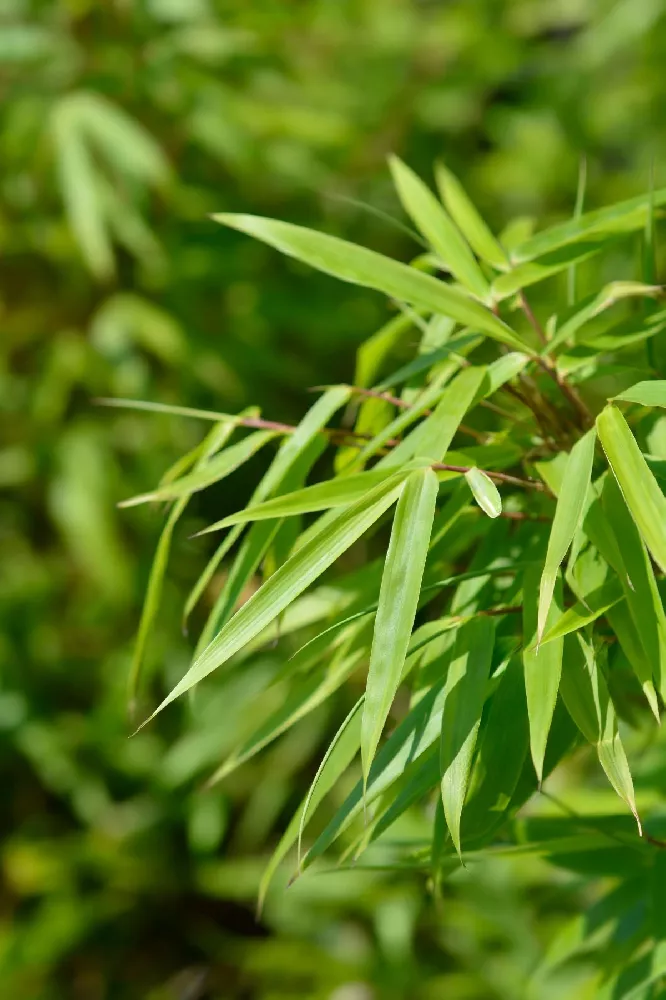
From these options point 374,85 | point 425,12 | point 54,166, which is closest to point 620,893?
point 54,166

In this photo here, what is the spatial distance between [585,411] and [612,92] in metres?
1.32

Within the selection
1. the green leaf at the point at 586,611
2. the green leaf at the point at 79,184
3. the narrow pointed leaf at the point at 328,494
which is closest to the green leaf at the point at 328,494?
the narrow pointed leaf at the point at 328,494

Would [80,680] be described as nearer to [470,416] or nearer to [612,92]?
[470,416]

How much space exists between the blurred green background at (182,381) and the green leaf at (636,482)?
100cm

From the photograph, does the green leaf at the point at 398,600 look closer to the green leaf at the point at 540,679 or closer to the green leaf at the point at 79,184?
the green leaf at the point at 540,679

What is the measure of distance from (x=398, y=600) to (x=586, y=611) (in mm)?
89

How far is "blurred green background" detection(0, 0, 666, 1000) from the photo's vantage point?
4.93ft

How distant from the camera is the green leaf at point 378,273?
563 millimetres

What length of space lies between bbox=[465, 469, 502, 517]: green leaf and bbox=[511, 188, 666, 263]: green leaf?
6.4 inches

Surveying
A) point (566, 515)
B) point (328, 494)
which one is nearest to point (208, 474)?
point (328, 494)

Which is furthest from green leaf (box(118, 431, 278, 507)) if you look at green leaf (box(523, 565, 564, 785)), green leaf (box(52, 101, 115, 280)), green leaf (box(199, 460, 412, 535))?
green leaf (box(52, 101, 115, 280))

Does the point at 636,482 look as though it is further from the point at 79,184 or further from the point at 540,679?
the point at 79,184

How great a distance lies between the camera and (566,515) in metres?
0.50

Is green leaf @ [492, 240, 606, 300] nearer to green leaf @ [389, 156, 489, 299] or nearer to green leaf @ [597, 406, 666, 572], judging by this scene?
green leaf @ [389, 156, 489, 299]
